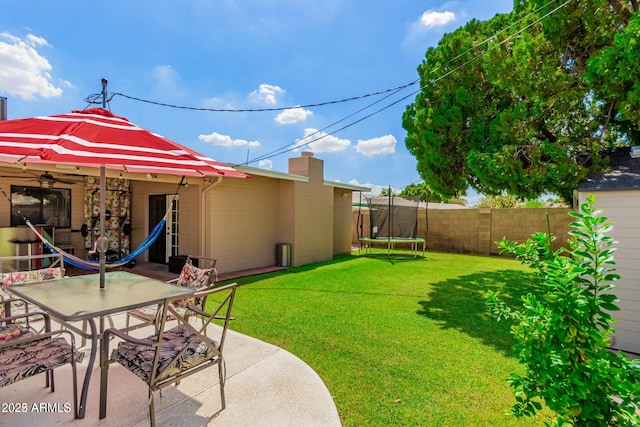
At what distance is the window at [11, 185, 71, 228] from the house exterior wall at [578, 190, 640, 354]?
10.7 m

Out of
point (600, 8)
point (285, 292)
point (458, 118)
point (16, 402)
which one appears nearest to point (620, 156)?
point (600, 8)

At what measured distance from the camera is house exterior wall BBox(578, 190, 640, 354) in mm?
3574

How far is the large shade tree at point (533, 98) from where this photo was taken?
14.4 ft

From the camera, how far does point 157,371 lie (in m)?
2.04

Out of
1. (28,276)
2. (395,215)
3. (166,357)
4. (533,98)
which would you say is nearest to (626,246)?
(533,98)

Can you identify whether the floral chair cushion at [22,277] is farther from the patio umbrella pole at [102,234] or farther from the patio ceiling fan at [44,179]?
the patio ceiling fan at [44,179]

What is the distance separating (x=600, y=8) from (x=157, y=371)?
6.87 meters

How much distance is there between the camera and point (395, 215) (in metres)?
11.5

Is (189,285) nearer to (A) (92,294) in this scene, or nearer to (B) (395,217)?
(A) (92,294)

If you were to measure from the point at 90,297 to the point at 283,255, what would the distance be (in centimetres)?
636

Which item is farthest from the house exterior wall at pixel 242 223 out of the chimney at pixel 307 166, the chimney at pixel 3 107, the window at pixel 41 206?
the chimney at pixel 3 107

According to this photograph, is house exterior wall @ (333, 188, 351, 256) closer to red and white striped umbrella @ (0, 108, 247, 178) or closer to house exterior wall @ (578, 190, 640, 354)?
house exterior wall @ (578, 190, 640, 354)

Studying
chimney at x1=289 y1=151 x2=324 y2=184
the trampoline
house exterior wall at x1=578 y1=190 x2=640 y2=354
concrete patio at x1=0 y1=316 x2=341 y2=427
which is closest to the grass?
concrete patio at x1=0 y1=316 x2=341 y2=427

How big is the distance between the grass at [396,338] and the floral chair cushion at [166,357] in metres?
1.19
